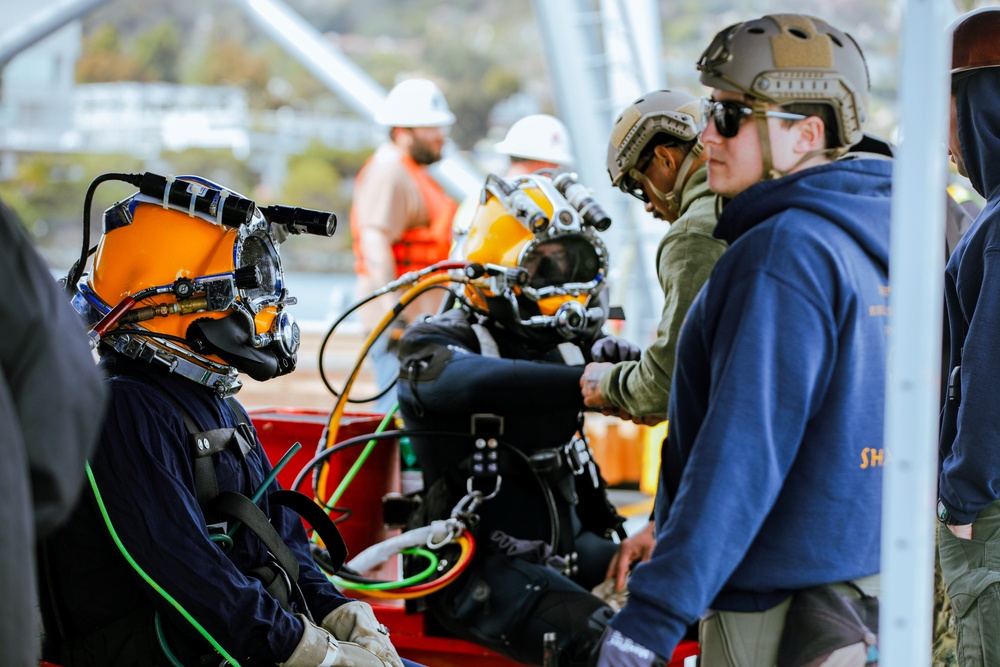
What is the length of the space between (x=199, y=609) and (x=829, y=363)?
52.6 inches

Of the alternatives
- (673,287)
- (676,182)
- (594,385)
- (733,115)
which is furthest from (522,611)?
(733,115)

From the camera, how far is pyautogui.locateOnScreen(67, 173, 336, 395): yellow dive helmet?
2.65 metres

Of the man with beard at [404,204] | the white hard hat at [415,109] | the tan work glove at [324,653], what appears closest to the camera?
the tan work glove at [324,653]

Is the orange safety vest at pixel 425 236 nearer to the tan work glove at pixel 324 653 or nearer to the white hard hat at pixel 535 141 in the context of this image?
the white hard hat at pixel 535 141

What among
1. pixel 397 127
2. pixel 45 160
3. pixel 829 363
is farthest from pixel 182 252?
pixel 45 160

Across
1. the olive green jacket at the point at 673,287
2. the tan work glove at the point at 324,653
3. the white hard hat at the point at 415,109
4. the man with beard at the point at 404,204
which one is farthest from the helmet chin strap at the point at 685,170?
the white hard hat at the point at 415,109

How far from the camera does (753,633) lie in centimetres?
Result: 224

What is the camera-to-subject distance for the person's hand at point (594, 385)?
3.33 metres

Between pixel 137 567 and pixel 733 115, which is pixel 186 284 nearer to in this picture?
pixel 137 567

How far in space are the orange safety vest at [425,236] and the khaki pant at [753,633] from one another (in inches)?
167

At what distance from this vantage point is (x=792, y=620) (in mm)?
2213

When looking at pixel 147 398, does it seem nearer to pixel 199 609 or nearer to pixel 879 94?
pixel 199 609

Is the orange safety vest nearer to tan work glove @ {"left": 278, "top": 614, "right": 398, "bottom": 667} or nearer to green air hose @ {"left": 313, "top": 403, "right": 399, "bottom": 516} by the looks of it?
green air hose @ {"left": 313, "top": 403, "right": 399, "bottom": 516}

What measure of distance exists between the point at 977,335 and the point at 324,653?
1597 mm
